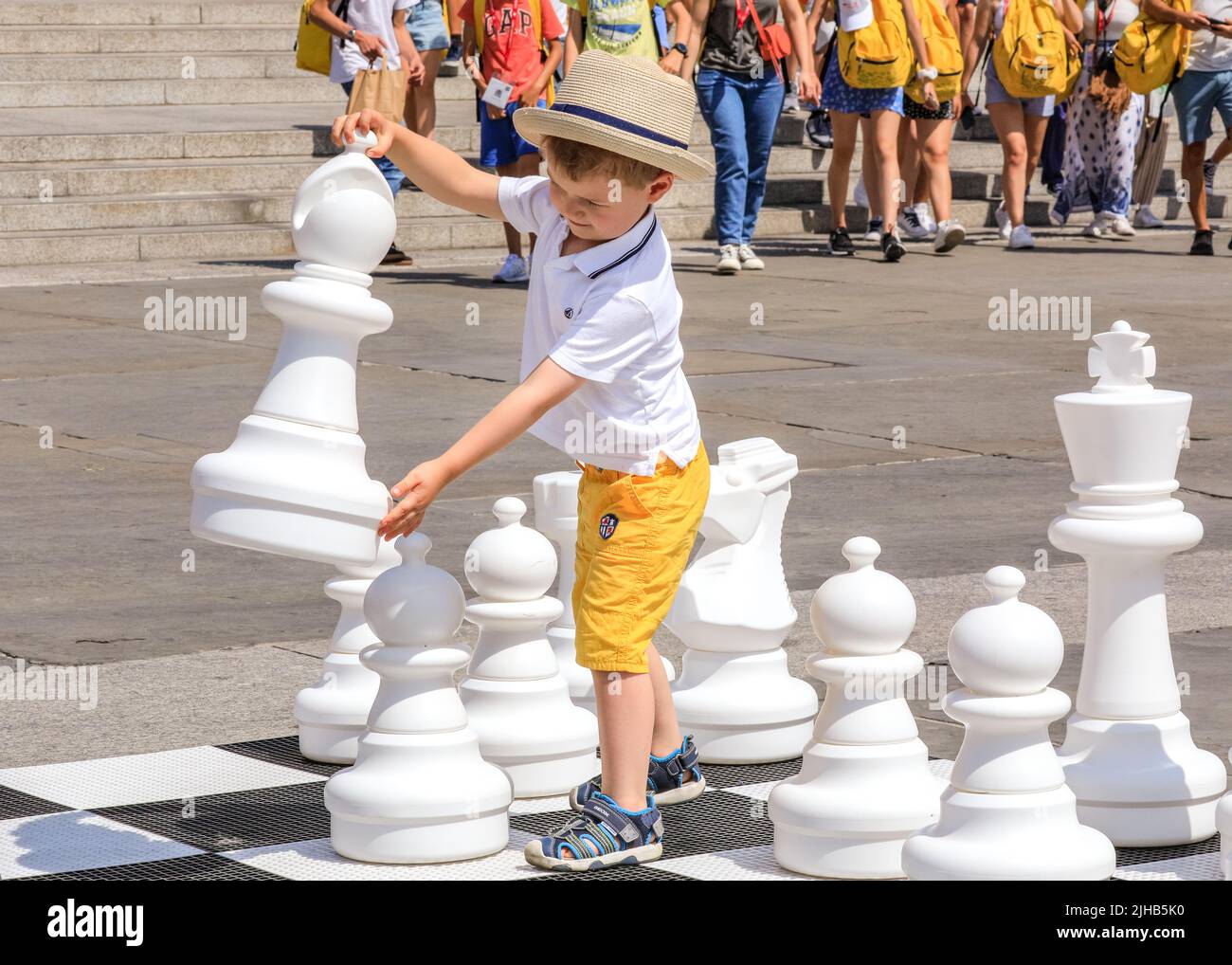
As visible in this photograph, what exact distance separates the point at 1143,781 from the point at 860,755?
0.46 m

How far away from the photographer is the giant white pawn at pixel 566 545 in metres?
3.87

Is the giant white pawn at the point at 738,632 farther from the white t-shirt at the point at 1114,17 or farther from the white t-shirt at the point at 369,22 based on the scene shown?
the white t-shirt at the point at 1114,17

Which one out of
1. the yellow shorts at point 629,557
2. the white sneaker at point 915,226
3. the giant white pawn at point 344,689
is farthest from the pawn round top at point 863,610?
the white sneaker at point 915,226

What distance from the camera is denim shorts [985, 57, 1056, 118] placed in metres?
12.5

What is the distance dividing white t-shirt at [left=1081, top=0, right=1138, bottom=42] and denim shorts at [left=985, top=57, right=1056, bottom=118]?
62 cm

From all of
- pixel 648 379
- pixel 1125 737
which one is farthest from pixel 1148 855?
pixel 648 379

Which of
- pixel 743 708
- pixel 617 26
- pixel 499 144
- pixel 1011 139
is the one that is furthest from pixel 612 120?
pixel 1011 139

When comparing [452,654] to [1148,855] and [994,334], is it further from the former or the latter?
[994,334]

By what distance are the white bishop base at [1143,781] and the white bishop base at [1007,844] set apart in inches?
13.1

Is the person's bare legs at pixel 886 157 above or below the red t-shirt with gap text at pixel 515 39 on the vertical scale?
below

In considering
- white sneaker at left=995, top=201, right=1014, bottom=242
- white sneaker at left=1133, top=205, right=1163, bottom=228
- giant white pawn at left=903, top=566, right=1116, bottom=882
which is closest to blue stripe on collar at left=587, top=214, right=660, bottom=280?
giant white pawn at left=903, top=566, right=1116, bottom=882

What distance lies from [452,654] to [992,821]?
86 cm

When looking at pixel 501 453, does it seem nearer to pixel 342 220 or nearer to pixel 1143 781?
pixel 342 220

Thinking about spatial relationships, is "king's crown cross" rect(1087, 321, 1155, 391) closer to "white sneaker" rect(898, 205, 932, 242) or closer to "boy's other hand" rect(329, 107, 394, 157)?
"boy's other hand" rect(329, 107, 394, 157)
